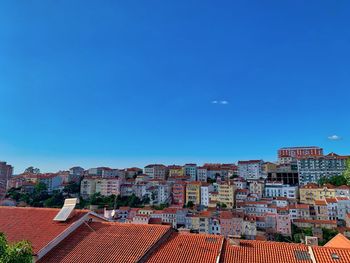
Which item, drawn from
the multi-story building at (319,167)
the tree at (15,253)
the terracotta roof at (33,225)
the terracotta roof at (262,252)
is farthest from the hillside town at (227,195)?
the tree at (15,253)

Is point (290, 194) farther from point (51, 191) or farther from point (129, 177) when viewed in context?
point (51, 191)

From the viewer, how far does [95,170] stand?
10606 centimetres

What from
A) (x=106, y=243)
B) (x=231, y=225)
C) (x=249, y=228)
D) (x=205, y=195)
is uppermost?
(x=205, y=195)

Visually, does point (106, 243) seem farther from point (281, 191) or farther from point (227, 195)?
point (281, 191)

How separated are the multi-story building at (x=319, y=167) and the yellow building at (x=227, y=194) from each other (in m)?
25.7

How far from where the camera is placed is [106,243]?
35.4ft

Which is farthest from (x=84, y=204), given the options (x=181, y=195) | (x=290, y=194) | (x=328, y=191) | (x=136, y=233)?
(x=136, y=233)

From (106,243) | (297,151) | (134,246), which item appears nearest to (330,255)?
(134,246)

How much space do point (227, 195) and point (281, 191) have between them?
14.8 metres

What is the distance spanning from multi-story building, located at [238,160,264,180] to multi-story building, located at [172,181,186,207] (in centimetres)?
2184

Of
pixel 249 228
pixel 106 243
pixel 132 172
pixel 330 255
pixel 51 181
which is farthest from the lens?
pixel 132 172

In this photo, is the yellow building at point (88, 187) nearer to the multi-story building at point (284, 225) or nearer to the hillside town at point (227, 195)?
the hillside town at point (227, 195)

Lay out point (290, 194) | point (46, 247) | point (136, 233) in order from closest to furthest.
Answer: point (46, 247) → point (136, 233) → point (290, 194)

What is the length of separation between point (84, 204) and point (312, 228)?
5393cm
